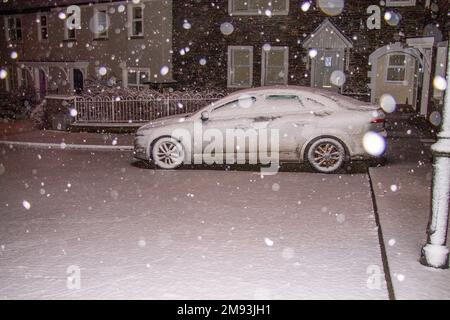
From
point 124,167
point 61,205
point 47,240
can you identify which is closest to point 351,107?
point 124,167

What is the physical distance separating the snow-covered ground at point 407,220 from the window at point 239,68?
42.0ft

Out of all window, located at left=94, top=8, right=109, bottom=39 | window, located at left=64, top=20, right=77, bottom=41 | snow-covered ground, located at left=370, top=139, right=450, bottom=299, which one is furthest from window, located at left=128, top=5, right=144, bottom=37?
snow-covered ground, located at left=370, top=139, right=450, bottom=299

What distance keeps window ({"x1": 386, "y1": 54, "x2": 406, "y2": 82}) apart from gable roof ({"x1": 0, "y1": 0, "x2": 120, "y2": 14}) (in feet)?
49.1

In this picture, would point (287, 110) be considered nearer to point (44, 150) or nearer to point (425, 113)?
point (44, 150)

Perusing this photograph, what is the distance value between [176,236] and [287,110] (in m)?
4.92

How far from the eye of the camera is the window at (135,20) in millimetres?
25514

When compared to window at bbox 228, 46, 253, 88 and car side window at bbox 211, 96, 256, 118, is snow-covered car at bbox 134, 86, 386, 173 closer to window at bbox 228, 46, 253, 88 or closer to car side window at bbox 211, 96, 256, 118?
car side window at bbox 211, 96, 256, 118

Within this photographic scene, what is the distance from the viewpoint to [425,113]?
19.3 meters

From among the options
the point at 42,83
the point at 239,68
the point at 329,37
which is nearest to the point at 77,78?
the point at 42,83

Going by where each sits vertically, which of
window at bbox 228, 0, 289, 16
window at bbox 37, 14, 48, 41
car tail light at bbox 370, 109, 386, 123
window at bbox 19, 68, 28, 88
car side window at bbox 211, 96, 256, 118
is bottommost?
window at bbox 19, 68, 28, 88

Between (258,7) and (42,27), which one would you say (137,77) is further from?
(42,27)

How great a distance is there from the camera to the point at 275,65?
914 inches

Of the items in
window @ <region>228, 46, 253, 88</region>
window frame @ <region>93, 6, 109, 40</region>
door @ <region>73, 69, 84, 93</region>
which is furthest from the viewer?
door @ <region>73, 69, 84, 93</region>

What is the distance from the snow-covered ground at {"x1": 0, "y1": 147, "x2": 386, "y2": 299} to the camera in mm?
4531
